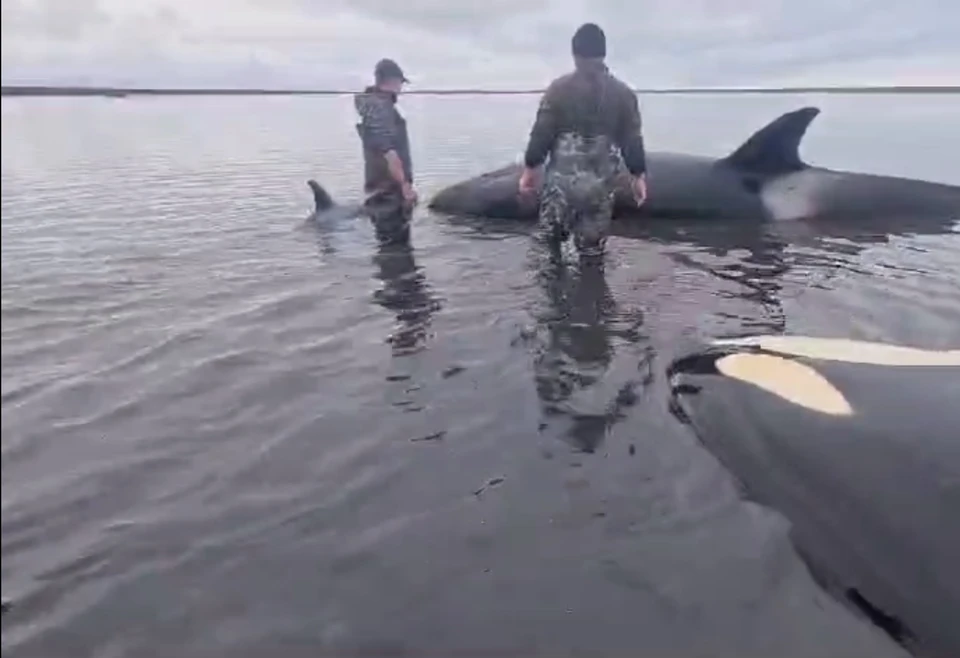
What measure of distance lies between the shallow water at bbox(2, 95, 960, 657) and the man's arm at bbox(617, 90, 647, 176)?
47.7 inches

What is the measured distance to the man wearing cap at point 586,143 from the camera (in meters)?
10.6

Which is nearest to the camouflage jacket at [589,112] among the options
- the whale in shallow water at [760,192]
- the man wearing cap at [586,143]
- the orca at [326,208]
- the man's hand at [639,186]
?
the man wearing cap at [586,143]

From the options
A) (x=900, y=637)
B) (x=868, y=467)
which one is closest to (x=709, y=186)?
(x=868, y=467)

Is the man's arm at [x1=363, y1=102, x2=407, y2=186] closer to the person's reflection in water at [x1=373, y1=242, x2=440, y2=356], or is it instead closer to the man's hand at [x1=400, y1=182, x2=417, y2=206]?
the man's hand at [x1=400, y1=182, x2=417, y2=206]

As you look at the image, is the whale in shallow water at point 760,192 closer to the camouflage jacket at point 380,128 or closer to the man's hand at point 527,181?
the man's hand at point 527,181

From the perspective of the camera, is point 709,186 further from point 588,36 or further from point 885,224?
point 588,36

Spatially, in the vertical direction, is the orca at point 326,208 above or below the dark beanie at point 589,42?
below

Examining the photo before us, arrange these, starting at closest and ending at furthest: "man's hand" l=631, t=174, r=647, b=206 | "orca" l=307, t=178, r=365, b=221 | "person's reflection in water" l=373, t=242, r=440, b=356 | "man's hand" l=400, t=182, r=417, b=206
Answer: "person's reflection in water" l=373, t=242, r=440, b=356, "man's hand" l=631, t=174, r=647, b=206, "man's hand" l=400, t=182, r=417, b=206, "orca" l=307, t=178, r=365, b=221

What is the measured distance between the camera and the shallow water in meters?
3.95

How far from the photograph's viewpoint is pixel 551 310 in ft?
29.5

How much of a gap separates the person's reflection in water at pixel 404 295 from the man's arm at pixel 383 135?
1.69 m

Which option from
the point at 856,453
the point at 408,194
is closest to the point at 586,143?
the point at 408,194

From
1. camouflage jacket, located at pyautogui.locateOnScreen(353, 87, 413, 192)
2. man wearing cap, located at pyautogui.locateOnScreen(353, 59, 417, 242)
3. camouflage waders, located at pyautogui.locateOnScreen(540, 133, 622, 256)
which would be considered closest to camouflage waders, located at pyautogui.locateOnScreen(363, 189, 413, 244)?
man wearing cap, located at pyautogui.locateOnScreen(353, 59, 417, 242)

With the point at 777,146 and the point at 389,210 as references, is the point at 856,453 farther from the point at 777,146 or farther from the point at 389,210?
the point at 389,210
